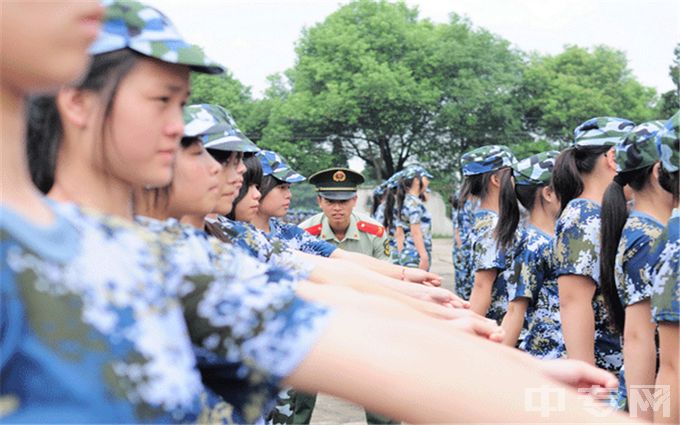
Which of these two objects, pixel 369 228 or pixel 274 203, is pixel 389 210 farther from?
pixel 274 203

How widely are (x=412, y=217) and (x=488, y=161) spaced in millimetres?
4502

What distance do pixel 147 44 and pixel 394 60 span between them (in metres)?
37.0

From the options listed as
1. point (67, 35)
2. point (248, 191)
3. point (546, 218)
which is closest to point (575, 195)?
point (546, 218)

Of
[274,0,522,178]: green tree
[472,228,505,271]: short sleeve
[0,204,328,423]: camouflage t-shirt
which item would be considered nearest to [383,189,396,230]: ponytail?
[472,228,505,271]: short sleeve

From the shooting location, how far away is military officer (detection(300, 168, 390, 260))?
7.26m

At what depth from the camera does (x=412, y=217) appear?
10.8 metres

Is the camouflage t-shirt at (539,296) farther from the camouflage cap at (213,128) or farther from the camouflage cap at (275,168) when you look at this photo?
the camouflage cap at (213,128)

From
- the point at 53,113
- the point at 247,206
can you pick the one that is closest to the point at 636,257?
the point at 247,206

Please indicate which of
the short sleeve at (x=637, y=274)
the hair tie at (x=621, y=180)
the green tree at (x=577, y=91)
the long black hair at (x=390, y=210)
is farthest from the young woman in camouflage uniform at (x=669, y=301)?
the green tree at (x=577, y=91)

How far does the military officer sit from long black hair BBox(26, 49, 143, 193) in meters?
5.64

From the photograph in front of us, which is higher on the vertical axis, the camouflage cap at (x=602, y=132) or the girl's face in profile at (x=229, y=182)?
the camouflage cap at (x=602, y=132)

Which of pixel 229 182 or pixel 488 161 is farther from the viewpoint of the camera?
pixel 488 161

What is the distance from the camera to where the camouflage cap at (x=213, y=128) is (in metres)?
2.63

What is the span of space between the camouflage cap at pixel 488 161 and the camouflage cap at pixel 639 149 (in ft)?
9.22
